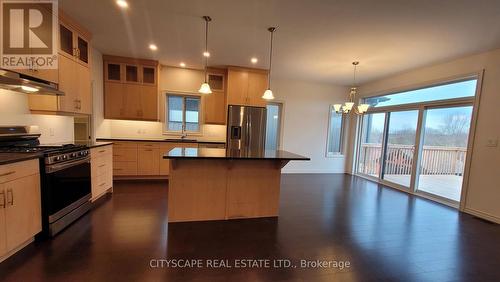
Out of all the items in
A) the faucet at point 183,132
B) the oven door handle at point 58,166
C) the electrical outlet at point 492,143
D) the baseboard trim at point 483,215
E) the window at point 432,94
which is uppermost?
the window at point 432,94

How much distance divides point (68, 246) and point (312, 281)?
7.98 ft

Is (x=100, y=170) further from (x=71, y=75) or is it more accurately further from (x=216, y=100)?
(x=216, y=100)

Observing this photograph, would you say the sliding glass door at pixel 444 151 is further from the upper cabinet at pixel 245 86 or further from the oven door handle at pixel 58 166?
the oven door handle at pixel 58 166

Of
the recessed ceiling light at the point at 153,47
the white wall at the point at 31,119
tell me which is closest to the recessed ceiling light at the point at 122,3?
the recessed ceiling light at the point at 153,47

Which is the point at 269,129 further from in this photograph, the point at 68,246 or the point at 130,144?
the point at 68,246

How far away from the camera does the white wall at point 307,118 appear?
19.8 feet

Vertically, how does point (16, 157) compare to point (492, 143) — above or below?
below

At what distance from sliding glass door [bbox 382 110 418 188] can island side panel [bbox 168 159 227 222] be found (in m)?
4.43

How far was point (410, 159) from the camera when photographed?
15.9ft

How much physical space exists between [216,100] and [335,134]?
385cm

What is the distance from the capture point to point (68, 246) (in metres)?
2.13

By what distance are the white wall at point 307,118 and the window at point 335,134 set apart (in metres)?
0.16

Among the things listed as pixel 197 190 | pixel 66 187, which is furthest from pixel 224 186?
pixel 66 187

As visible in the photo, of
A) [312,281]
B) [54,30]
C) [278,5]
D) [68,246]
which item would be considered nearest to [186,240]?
[68,246]
